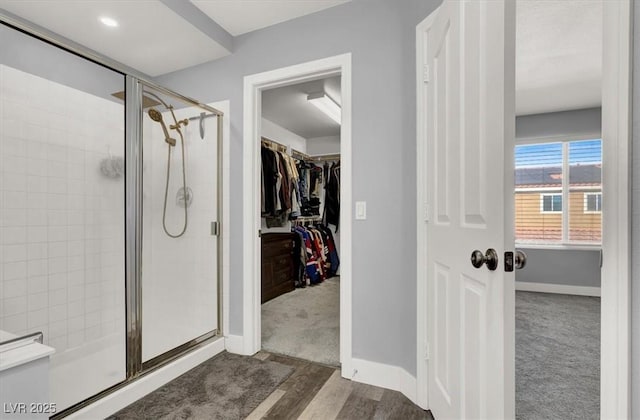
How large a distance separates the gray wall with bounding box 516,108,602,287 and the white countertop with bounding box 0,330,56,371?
4.92 m

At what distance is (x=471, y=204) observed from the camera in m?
1.07

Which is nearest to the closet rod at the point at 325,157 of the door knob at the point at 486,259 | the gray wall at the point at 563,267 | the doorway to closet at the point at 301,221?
the doorway to closet at the point at 301,221

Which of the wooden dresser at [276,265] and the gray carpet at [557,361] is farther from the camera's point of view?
the wooden dresser at [276,265]

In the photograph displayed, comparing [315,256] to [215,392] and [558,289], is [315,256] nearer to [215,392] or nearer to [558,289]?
[215,392]

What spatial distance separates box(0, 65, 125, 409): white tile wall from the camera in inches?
73.8

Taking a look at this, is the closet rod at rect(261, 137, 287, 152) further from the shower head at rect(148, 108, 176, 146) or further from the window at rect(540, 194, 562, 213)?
the window at rect(540, 194, 562, 213)

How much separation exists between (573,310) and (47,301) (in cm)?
488

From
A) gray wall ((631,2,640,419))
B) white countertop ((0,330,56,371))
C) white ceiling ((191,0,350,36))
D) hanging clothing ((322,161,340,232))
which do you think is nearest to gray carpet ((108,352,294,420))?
white countertop ((0,330,56,371))

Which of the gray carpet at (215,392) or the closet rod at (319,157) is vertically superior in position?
the closet rod at (319,157)

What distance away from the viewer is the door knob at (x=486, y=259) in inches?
36.2

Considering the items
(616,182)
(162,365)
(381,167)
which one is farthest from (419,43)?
(162,365)

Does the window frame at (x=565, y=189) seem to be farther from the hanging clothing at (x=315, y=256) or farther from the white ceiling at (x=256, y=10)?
the white ceiling at (x=256, y=10)

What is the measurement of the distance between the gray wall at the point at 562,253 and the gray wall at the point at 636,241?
4.12m

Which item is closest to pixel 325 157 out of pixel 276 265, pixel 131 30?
pixel 276 265
